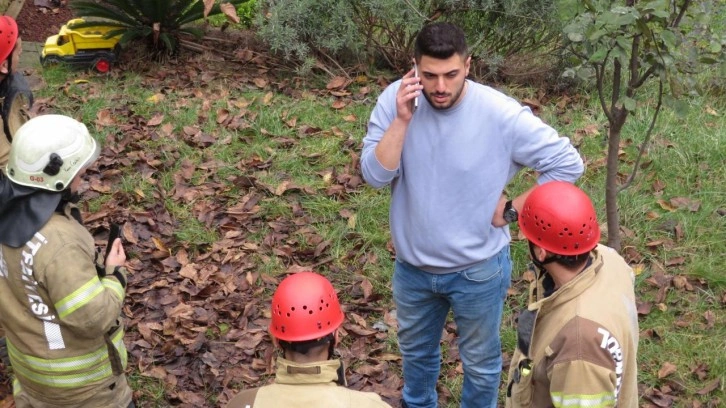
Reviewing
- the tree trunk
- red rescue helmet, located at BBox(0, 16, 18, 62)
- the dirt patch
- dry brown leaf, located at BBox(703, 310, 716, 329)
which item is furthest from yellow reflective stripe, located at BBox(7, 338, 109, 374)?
the dirt patch

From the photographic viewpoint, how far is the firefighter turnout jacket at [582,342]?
262 centimetres

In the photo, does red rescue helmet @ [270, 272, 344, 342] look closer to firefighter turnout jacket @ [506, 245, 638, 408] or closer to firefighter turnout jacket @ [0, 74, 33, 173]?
firefighter turnout jacket @ [506, 245, 638, 408]

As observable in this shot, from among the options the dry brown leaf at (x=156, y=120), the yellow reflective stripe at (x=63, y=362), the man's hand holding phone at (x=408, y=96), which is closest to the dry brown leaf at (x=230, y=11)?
the dry brown leaf at (x=156, y=120)

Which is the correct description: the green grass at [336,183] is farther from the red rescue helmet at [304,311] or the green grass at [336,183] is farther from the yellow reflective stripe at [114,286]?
the red rescue helmet at [304,311]

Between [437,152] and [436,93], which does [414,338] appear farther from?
[436,93]

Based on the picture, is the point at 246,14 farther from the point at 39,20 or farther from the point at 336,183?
the point at 336,183

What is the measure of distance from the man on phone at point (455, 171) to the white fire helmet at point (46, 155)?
1254 mm

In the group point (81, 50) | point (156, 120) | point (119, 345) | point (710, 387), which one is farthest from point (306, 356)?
point (81, 50)

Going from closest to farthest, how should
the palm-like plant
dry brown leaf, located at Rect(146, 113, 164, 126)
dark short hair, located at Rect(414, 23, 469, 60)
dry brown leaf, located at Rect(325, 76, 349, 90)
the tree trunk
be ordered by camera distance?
1. dark short hair, located at Rect(414, 23, 469, 60)
2. the tree trunk
3. dry brown leaf, located at Rect(146, 113, 164, 126)
4. dry brown leaf, located at Rect(325, 76, 349, 90)
5. the palm-like plant

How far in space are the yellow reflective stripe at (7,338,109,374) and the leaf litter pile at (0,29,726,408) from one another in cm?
125

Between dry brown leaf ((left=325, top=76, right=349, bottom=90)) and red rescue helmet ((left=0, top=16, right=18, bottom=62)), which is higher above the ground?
red rescue helmet ((left=0, top=16, right=18, bottom=62))

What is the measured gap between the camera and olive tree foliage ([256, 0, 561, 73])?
7.47 m

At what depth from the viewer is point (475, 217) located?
11.8 feet

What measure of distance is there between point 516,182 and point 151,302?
119 inches
